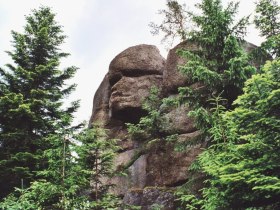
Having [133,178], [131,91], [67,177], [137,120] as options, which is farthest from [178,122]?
[67,177]

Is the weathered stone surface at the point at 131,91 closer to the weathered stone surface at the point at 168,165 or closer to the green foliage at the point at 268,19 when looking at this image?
the weathered stone surface at the point at 168,165

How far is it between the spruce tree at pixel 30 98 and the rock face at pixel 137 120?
167 inches

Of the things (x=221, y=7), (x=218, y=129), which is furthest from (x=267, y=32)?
(x=218, y=129)

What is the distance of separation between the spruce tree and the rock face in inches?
167

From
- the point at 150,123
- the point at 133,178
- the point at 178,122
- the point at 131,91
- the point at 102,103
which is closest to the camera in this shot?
the point at 150,123

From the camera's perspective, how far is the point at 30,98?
15633mm

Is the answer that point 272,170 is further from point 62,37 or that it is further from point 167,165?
point 62,37

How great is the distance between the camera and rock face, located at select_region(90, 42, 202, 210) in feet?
46.6

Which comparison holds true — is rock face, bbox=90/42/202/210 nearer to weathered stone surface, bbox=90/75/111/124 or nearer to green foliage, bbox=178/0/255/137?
weathered stone surface, bbox=90/75/111/124

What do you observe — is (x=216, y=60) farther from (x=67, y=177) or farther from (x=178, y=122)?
(x=67, y=177)

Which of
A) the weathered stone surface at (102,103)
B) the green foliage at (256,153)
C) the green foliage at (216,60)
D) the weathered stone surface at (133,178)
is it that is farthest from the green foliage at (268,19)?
the weathered stone surface at (102,103)

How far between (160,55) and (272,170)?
17.3 m

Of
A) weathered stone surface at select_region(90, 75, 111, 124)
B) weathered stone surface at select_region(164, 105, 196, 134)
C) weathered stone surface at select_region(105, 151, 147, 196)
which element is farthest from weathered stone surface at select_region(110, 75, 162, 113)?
weathered stone surface at select_region(164, 105, 196, 134)

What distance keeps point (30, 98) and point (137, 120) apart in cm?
749
